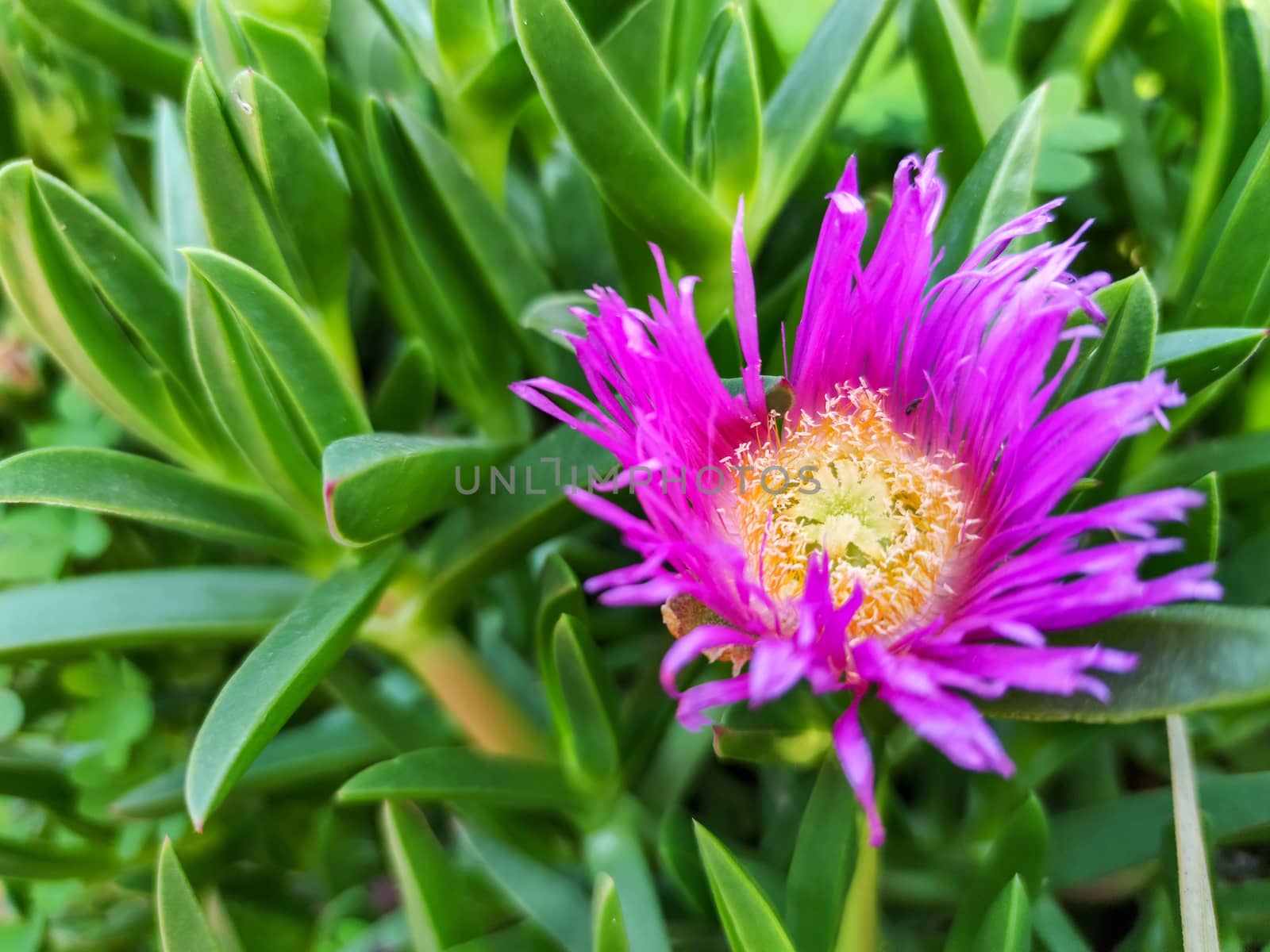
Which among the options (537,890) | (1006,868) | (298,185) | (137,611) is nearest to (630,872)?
(537,890)

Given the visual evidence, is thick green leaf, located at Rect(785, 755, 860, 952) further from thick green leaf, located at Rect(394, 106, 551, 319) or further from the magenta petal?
thick green leaf, located at Rect(394, 106, 551, 319)

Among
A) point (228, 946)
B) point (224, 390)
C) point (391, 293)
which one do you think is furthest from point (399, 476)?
point (228, 946)

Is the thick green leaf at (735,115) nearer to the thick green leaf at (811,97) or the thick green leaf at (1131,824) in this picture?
the thick green leaf at (811,97)

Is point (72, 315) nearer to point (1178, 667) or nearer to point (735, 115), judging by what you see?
point (735, 115)

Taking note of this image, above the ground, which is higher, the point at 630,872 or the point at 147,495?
the point at 147,495

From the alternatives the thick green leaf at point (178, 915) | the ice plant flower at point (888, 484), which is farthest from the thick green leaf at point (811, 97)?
the thick green leaf at point (178, 915)

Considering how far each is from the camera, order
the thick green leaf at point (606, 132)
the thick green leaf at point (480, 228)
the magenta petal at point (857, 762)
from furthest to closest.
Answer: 1. the thick green leaf at point (480, 228)
2. the thick green leaf at point (606, 132)
3. the magenta petal at point (857, 762)
